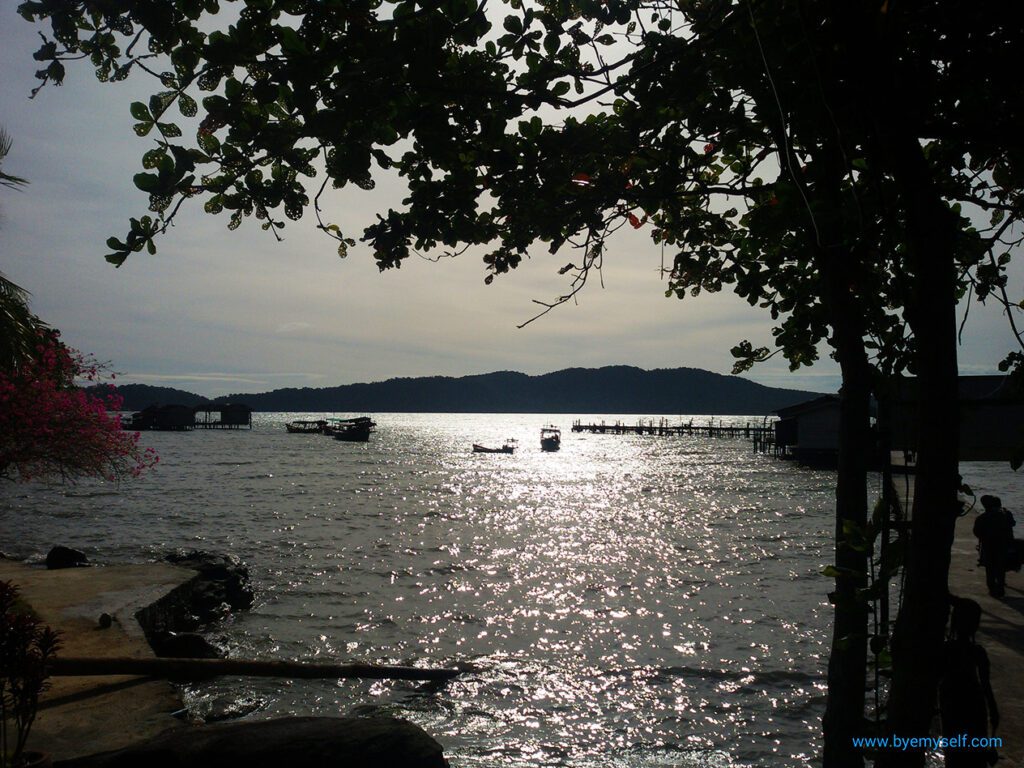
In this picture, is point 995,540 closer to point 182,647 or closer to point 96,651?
point 182,647

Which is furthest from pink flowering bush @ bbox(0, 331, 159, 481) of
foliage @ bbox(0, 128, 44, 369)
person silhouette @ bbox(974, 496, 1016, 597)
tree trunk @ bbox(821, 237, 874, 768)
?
person silhouette @ bbox(974, 496, 1016, 597)

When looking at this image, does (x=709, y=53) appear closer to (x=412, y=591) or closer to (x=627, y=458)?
(x=412, y=591)

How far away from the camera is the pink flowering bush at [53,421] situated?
44.7 ft

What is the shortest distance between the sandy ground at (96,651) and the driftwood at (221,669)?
136 millimetres

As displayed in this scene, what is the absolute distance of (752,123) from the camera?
4.44m

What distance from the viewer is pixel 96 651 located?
9859 millimetres

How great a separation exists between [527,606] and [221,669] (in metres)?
9.75

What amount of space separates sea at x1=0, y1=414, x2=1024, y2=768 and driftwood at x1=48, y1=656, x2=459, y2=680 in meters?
0.34

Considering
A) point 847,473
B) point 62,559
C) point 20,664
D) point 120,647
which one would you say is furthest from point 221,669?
point 847,473

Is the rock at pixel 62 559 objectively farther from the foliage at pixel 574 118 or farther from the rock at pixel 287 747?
the foliage at pixel 574 118

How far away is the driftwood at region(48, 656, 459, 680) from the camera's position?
9.12 metres

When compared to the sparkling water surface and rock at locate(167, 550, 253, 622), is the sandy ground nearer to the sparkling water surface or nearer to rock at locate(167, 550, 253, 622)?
rock at locate(167, 550, 253, 622)

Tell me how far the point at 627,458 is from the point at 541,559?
76.3 metres

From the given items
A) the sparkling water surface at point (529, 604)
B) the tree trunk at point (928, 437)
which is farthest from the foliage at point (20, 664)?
the sparkling water surface at point (529, 604)
